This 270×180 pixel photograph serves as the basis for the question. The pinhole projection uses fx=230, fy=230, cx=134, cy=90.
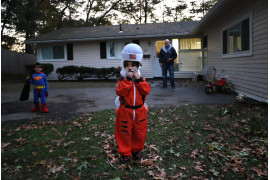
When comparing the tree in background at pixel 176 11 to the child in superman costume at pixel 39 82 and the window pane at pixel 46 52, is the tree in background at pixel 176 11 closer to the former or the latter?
the window pane at pixel 46 52

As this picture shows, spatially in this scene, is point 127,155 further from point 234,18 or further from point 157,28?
point 157,28

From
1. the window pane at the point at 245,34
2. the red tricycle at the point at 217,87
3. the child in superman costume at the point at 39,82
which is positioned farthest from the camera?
the red tricycle at the point at 217,87

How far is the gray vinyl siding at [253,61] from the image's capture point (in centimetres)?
630

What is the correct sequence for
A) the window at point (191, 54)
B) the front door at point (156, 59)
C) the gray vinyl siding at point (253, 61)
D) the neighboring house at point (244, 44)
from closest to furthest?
1. the gray vinyl siding at point (253, 61)
2. the neighboring house at point (244, 44)
3. the window at point (191, 54)
4. the front door at point (156, 59)

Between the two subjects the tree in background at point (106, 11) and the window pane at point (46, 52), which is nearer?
A: the window pane at point (46, 52)

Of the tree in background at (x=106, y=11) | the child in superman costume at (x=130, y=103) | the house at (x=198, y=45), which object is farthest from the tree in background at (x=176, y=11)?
the child in superman costume at (x=130, y=103)

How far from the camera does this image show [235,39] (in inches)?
335

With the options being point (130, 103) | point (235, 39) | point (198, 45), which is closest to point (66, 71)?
point (198, 45)

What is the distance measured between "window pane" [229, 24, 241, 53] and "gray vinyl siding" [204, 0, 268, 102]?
1.02 ft

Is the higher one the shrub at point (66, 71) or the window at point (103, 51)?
the window at point (103, 51)

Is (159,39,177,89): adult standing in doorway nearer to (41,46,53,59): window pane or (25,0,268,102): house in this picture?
(25,0,268,102): house

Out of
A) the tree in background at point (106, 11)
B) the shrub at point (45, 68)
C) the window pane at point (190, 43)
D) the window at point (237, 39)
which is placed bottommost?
the shrub at point (45, 68)

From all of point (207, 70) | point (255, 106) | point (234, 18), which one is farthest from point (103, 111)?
point (207, 70)

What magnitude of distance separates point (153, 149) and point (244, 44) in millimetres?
5929
